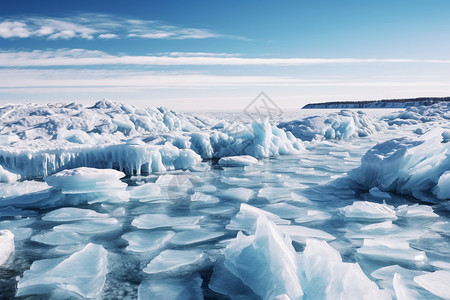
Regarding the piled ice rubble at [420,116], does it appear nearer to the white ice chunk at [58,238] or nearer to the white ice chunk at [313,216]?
the white ice chunk at [313,216]

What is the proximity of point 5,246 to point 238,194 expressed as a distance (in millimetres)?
3510

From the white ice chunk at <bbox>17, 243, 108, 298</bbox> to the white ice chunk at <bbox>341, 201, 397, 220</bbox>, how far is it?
2.99m

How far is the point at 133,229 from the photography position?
13.8 ft

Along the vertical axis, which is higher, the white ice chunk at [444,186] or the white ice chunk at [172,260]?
the white ice chunk at [444,186]

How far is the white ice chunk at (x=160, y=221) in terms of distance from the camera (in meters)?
4.35

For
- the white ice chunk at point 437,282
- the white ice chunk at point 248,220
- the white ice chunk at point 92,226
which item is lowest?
the white ice chunk at point 92,226

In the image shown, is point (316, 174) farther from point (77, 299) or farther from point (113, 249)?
point (77, 299)

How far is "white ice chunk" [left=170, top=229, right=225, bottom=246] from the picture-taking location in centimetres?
376

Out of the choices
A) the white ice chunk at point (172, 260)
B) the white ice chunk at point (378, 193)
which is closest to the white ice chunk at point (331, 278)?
the white ice chunk at point (172, 260)

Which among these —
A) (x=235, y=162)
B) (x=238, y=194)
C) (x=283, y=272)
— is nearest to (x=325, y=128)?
(x=235, y=162)

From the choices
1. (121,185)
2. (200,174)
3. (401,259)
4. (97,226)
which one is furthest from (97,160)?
(401,259)

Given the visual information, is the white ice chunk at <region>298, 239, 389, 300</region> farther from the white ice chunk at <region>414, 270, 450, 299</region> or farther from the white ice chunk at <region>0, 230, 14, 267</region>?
the white ice chunk at <region>0, 230, 14, 267</region>

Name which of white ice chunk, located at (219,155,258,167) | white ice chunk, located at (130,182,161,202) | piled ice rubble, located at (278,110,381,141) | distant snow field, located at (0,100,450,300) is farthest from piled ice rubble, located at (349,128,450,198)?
piled ice rubble, located at (278,110,381,141)

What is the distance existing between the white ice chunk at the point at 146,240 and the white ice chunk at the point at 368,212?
2.25m
